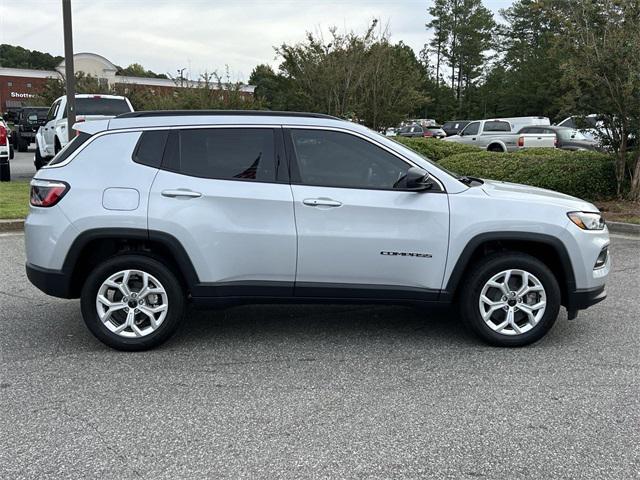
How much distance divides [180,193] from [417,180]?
1719 mm

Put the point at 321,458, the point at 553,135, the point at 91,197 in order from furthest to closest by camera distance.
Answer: the point at 553,135 → the point at 91,197 → the point at 321,458

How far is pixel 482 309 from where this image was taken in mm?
4570

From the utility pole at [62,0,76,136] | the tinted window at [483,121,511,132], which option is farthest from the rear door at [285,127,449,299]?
the tinted window at [483,121,511,132]

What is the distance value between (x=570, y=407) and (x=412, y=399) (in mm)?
939

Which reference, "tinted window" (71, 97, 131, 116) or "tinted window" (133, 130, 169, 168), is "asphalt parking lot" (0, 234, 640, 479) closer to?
"tinted window" (133, 130, 169, 168)

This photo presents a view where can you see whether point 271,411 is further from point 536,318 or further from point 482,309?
point 536,318

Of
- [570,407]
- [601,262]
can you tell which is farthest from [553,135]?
[570,407]

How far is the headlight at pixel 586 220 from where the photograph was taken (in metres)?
4.57

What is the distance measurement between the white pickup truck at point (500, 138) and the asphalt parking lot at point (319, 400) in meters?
17.2

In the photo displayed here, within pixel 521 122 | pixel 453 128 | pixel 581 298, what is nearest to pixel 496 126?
pixel 521 122

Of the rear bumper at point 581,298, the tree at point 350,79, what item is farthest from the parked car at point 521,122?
the rear bumper at point 581,298

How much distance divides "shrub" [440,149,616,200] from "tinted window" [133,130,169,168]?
849cm

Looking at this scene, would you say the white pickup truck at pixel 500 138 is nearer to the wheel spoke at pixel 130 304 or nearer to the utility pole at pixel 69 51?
the utility pole at pixel 69 51

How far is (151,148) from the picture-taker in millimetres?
4520
